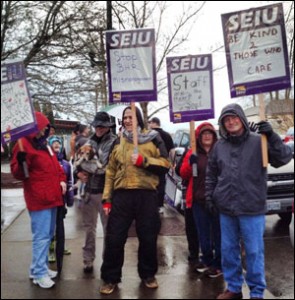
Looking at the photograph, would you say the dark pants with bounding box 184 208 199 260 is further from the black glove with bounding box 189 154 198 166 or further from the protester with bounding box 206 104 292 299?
the protester with bounding box 206 104 292 299

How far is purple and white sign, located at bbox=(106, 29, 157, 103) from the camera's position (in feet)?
14.3

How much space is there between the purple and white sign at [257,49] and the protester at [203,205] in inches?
35.7

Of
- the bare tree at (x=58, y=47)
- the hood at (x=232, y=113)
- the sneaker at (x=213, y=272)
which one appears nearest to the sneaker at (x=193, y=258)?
the sneaker at (x=213, y=272)

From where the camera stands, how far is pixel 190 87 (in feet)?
16.2

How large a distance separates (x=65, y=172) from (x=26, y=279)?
1189mm

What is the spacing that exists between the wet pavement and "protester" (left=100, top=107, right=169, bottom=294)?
157 mm

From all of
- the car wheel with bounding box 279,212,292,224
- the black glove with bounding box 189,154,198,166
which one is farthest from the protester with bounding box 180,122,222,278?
the car wheel with bounding box 279,212,292,224

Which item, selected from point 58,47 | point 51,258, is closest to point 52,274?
point 51,258

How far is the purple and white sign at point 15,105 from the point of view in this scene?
4.20 m

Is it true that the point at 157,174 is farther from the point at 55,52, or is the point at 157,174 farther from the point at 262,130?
the point at 55,52

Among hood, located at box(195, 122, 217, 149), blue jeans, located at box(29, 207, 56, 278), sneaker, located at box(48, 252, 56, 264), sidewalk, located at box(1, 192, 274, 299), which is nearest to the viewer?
sidewalk, located at box(1, 192, 274, 299)

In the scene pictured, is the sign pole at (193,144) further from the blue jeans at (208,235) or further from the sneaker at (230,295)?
the sneaker at (230,295)

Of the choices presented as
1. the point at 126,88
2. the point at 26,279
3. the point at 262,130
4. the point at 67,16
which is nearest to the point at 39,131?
the point at 126,88

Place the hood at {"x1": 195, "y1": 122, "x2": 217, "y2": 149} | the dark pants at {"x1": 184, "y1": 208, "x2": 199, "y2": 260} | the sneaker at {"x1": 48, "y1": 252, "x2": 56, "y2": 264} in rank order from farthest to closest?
1. the dark pants at {"x1": 184, "y1": 208, "x2": 199, "y2": 260}
2. the sneaker at {"x1": 48, "y1": 252, "x2": 56, "y2": 264}
3. the hood at {"x1": 195, "y1": 122, "x2": 217, "y2": 149}
